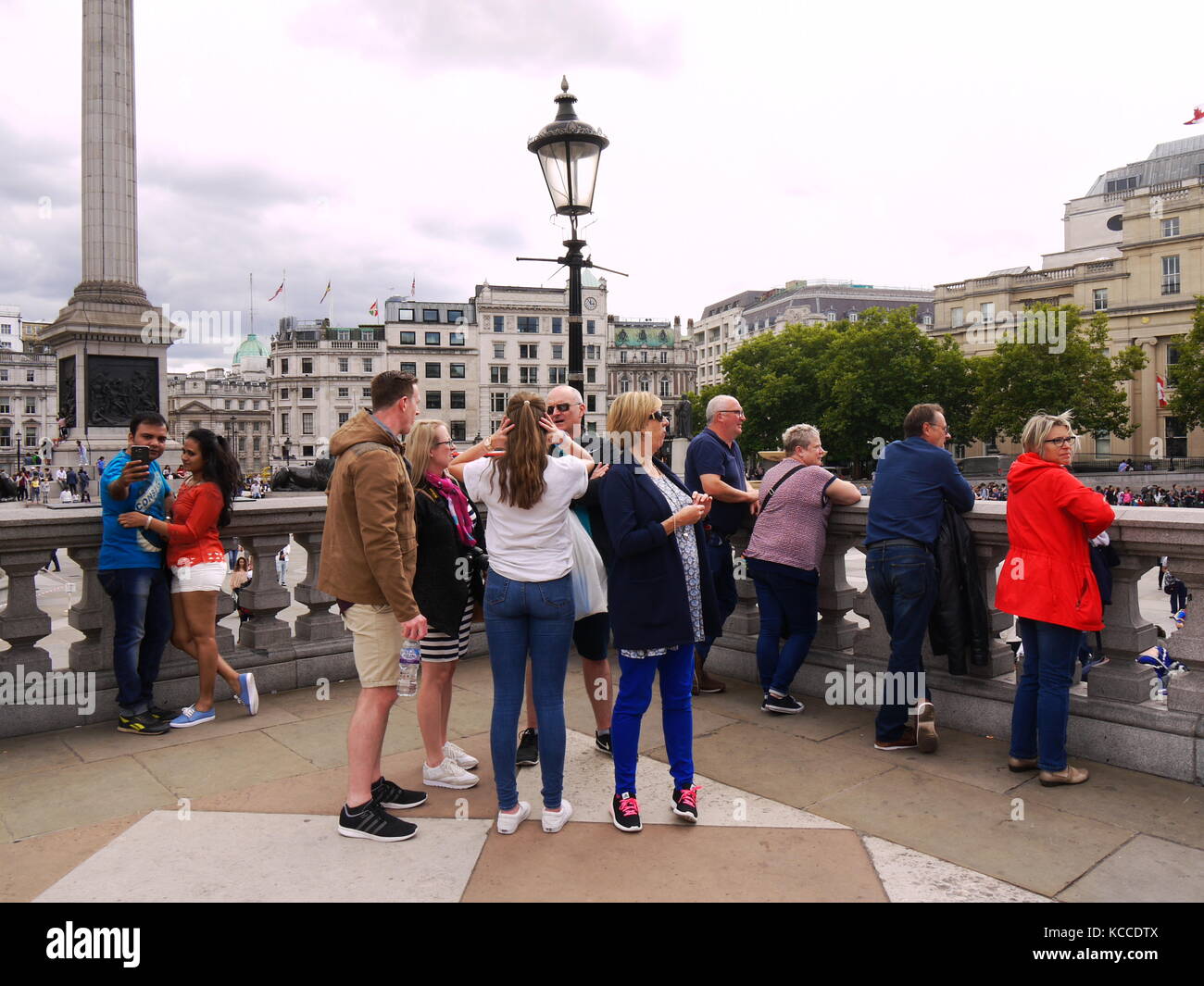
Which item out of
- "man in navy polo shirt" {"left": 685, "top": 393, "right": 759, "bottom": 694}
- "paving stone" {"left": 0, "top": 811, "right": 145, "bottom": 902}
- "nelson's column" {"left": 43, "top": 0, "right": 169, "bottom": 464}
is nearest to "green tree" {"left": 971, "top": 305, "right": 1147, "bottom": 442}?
"nelson's column" {"left": 43, "top": 0, "right": 169, "bottom": 464}

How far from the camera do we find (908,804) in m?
4.31

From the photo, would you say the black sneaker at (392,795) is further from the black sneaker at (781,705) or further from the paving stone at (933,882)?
the black sneaker at (781,705)

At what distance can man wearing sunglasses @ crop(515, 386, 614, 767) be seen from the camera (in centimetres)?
492

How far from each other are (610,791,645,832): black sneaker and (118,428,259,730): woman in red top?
2.98m

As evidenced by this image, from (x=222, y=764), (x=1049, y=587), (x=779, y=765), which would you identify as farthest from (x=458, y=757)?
(x=1049, y=587)

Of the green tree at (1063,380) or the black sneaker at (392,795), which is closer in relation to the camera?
the black sneaker at (392,795)

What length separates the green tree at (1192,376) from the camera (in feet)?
169

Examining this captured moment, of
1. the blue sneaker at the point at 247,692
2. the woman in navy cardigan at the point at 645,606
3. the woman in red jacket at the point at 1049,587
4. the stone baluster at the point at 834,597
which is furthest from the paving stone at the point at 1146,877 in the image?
the blue sneaker at the point at 247,692

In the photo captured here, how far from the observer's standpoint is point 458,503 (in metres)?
4.86

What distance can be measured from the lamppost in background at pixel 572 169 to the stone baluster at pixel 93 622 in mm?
3907

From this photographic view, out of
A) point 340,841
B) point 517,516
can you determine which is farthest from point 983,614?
point 340,841

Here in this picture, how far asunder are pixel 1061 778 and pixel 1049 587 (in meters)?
0.99

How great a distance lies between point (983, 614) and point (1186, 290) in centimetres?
7346

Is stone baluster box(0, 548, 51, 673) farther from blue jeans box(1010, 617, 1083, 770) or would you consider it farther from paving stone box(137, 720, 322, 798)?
blue jeans box(1010, 617, 1083, 770)
